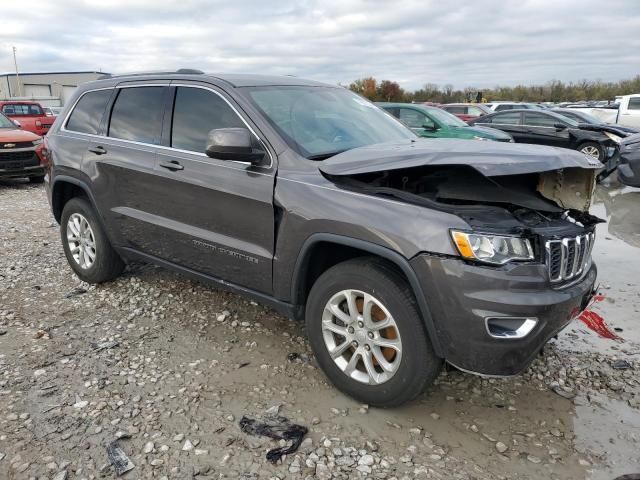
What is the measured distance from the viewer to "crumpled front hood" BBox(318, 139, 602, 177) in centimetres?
269

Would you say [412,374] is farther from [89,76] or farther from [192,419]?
[89,76]

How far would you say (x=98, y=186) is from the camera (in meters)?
4.46

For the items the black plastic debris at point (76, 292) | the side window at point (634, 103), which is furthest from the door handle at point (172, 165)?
the side window at point (634, 103)

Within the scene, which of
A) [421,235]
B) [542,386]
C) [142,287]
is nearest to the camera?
[421,235]

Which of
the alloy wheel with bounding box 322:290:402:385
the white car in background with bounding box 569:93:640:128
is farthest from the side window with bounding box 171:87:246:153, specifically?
Result: the white car in background with bounding box 569:93:640:128

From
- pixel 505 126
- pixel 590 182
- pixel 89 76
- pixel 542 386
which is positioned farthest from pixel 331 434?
pixel 89 76

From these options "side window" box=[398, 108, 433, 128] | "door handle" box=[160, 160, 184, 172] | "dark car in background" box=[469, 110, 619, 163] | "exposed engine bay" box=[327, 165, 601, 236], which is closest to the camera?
"exposed engine bay" box=[327, 165, 601, 236]

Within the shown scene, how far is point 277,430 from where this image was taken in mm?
2859

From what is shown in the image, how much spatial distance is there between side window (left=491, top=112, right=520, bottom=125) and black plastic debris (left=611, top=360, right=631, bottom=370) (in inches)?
454

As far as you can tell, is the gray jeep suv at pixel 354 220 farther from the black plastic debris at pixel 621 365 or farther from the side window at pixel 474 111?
the side window at pixel 474 111

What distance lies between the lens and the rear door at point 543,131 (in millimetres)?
12953

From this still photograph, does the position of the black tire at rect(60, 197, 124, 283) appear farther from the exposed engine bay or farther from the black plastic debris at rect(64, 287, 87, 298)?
the exposed engine bay

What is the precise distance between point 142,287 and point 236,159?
7.28ft

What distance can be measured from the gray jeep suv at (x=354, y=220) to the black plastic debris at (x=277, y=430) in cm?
40
